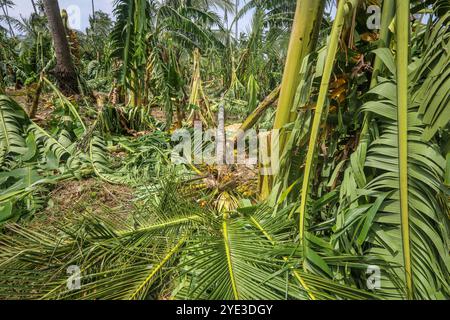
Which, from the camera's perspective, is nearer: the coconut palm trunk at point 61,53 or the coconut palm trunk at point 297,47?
the coconut palm trunk at point 297,47

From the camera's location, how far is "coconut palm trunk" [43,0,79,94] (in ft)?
14.2

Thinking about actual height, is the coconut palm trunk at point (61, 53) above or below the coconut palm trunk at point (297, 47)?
above

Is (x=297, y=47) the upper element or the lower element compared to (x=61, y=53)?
lower

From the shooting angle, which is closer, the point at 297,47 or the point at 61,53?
the point at 297,47

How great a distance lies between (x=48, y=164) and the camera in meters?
2.66

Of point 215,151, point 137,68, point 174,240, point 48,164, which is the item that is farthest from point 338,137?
point 137,68

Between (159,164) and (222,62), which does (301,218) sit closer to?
(159,164)

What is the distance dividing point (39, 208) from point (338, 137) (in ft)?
6.32

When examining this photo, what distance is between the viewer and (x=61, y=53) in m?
4.48

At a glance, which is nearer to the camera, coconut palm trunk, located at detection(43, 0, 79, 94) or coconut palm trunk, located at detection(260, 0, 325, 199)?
coconut palm trunk, located at detection(260, 0, 325, 199)

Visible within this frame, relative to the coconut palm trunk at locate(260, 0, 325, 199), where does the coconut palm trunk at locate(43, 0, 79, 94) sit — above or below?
above

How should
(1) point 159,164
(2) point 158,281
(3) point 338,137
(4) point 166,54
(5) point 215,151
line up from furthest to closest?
(4) point 166,54 < (5) point 215,151 < (1) point 159,164 < (3) point 338,137 < (2) point 158,281

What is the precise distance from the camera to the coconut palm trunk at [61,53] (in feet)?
14.2
